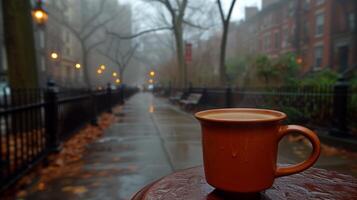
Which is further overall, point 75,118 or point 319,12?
point 319,12

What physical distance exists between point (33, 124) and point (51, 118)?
1.34ft

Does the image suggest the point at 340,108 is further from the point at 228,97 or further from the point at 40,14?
the point at 40,14

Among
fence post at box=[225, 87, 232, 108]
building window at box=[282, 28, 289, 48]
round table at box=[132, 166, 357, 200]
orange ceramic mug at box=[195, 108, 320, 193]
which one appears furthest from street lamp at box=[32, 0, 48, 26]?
building window at box=[282, 28, 289, 48]

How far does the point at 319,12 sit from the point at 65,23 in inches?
942

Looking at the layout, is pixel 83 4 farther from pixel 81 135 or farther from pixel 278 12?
pixel 278 12

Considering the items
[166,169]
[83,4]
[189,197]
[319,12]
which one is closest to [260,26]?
[319,12]

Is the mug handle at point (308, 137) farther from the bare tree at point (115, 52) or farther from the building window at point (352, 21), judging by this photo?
the building window at point (352, 21)

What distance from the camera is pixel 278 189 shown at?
101 centimetres

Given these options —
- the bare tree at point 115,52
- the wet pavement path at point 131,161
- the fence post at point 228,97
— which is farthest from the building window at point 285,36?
the wet pavement path at point 131,161

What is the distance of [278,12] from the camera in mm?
29531

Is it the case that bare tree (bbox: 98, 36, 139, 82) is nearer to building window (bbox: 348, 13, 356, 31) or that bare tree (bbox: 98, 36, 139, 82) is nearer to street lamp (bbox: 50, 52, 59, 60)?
street lamp (bbox: 50, 52, 59, 60)

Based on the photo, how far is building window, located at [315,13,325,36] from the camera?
24123 millimetres

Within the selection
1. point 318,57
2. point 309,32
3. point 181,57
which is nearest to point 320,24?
point 309,32

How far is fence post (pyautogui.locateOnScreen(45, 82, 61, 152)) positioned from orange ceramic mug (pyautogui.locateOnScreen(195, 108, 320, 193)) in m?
4.38
